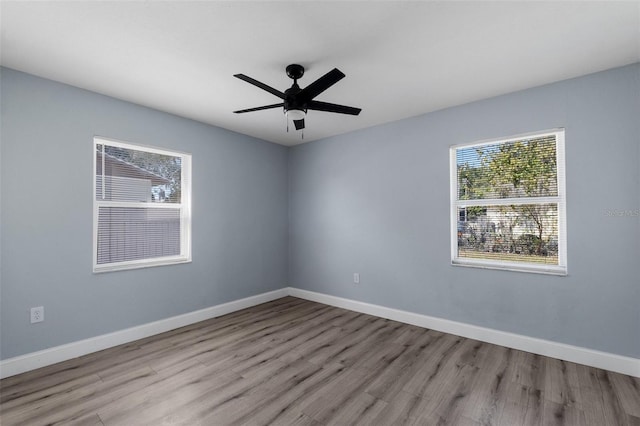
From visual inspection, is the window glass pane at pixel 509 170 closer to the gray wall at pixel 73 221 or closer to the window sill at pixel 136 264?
the gray wall at pixel 73 221

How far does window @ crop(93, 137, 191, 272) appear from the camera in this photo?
287 cm

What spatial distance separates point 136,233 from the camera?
10.3 feet

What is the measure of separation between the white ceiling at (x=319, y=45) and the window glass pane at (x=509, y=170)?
1.91 ft

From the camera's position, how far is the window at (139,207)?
113 inches

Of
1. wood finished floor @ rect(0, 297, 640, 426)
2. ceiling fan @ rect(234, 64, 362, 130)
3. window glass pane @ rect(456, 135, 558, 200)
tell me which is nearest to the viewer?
wood finished floor @ rect(0, 297, 640, 426)

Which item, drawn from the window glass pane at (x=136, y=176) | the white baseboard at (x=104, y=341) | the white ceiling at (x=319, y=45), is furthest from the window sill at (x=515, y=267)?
the window glass pane at (x=136, y=176)

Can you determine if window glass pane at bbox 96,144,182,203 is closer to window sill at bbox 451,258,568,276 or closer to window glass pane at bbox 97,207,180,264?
window glass pane at bbox 97,207,180,264

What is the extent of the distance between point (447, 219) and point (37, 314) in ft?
13.4

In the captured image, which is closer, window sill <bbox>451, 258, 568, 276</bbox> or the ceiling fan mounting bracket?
A: the ceiling fan mounting bracket

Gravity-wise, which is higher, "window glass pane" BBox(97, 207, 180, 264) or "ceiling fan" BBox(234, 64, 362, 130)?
"ceiling fan" BBox(234, 64, 362, 130)

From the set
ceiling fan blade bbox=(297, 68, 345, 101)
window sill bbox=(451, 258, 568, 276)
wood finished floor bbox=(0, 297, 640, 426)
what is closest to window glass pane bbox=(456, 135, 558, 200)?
window sill bbox=(451, 258, 568, 276)

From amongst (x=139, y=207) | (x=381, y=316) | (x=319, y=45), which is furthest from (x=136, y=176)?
(x=381, y=316)

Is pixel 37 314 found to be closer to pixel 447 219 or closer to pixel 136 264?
pixel 136 264

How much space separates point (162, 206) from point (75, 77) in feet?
4.76
